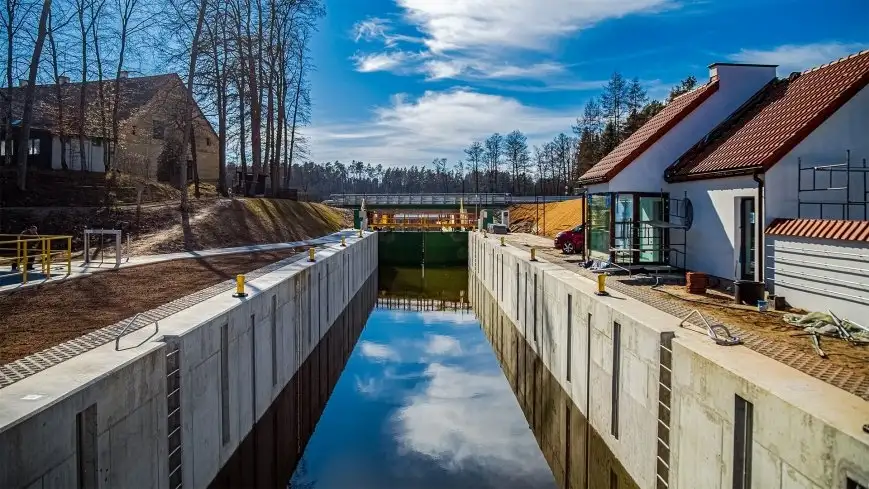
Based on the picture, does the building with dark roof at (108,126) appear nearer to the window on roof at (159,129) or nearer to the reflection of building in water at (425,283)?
the window on roof at (159,129)

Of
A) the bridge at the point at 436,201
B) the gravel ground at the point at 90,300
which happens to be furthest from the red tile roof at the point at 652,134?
the bridge at the point at 436,201

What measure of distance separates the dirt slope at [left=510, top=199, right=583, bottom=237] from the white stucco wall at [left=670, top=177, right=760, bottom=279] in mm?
22359

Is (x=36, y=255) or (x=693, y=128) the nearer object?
(x=36, y=255)

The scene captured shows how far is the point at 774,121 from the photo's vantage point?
576 inches

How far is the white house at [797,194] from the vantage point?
10.1 m

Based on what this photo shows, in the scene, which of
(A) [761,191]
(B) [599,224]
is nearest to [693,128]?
(B) [599,224]

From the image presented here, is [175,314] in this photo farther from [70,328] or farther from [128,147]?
[128,147]

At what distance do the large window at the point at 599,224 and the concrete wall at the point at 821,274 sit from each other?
585 cm

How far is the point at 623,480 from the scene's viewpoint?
30.7 feet

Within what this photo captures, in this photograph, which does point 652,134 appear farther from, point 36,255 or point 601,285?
point 36,255

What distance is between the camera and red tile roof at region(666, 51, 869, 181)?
1244 centimetres

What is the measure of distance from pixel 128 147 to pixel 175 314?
119ft

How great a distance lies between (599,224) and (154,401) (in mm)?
14261

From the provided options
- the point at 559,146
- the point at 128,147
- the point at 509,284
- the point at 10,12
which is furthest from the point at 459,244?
the point at 559,146
